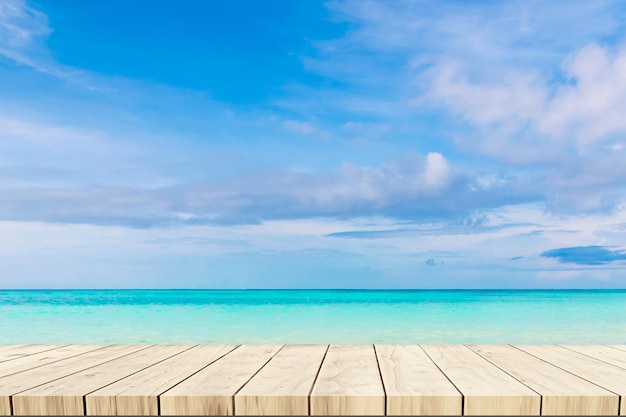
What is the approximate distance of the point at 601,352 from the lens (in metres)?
2.74

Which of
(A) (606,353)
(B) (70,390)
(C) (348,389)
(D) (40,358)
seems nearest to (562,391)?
(C) (348,389)

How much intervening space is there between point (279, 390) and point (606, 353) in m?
1.90

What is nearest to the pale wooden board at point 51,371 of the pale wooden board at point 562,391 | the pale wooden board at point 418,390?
the pale wooden board at point 418,390

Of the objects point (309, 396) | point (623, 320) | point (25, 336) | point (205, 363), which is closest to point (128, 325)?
point (25, 336)

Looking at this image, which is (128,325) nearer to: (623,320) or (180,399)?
(180,399)

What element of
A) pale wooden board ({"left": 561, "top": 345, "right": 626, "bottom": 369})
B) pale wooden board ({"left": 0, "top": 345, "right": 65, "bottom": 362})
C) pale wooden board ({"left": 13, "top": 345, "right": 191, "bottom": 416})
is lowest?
pale wooden board ({"left": 0, "top": 345, "right": 65, "bottom": 362})

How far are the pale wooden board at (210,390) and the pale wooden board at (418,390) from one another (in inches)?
21.9

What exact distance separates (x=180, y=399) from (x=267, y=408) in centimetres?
30

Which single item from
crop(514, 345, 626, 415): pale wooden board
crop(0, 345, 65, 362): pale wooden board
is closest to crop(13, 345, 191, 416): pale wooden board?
crop(0, 345, 65, 362): pale wooden board

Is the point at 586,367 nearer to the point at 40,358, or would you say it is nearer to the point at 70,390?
the point at 70,390

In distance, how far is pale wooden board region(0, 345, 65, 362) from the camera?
2.67 m

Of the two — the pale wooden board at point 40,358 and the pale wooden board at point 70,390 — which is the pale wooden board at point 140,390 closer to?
the pale wooden board at point 70,390

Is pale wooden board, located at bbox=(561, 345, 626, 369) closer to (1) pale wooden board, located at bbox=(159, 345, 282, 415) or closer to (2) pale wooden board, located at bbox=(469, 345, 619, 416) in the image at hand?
(2) pale wooden board, located at bbox=(469, 345, 619, 416)

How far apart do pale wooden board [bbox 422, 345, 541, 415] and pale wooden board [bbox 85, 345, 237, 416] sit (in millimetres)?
1074
